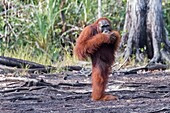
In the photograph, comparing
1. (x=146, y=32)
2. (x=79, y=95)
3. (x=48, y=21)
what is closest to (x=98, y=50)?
(x=79, y=95)

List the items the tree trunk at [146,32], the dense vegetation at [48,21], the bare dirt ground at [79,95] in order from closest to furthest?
the bare dirt ground at [79,95] → the tree trunk at [146,32] → the dense vegetation at [48,21]

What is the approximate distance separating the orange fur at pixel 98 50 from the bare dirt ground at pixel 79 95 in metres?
0.27

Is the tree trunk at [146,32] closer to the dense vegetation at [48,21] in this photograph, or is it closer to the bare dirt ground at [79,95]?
the bare dirt ground at [79,95]

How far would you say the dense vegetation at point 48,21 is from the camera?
12898 mm

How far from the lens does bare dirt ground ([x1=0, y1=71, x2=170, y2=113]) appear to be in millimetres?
6111

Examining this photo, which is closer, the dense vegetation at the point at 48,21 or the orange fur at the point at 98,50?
the orange fur at the point at 98,50

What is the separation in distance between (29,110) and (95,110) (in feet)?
2.42

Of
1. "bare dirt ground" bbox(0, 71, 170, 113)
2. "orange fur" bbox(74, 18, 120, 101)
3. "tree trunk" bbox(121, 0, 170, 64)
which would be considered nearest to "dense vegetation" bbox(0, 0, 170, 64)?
"tree trunk" bbox(121, 0, 170, 64)

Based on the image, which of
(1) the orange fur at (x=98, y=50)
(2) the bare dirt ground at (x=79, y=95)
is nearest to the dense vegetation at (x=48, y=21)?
(2) the bare dirt ground at (x=79, y=95)

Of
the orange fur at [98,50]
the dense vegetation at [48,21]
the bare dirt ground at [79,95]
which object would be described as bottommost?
the bare dirt ground at [79,95]

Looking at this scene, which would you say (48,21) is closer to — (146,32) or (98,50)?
(146,32)

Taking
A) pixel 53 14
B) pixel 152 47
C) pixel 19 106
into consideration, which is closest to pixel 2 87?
pixel 19 106

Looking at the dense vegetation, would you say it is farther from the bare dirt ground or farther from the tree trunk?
the bare dirt ground

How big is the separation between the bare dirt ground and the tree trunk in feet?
6.24
